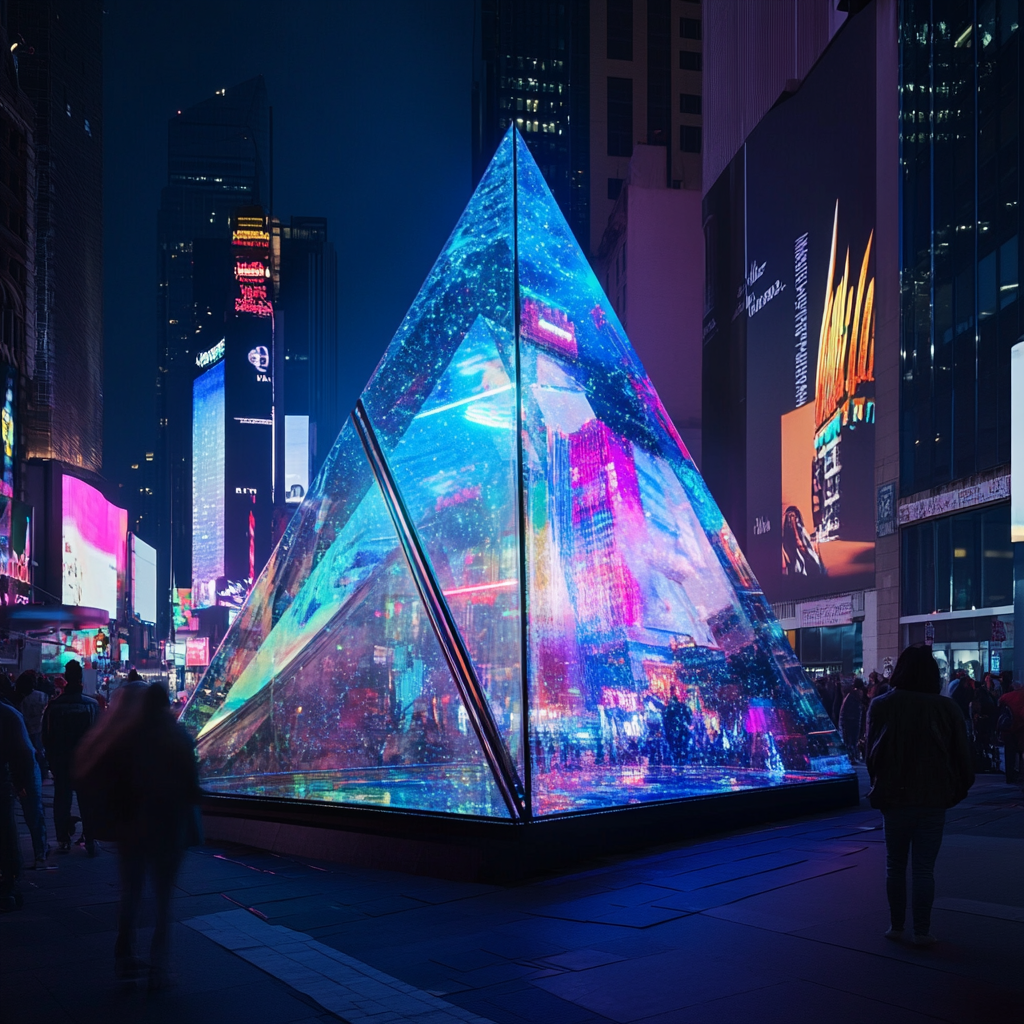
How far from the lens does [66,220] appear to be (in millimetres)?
88188

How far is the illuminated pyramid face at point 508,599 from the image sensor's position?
7723 mm

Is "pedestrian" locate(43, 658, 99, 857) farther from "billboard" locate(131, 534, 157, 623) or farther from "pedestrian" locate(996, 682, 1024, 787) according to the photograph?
"billboard" locate(131, 534, 157, 623)

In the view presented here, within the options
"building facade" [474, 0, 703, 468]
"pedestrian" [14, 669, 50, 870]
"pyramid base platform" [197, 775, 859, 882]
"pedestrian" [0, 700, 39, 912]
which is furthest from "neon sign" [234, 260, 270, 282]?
"pedestrian" [0, 700, 39, 912]

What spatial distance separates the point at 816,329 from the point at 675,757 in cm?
2623

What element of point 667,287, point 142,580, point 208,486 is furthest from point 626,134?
point 142,580

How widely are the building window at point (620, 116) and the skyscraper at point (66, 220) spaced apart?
3979 cm

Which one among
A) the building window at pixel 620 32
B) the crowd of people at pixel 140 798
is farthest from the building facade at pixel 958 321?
the building window at pixel 620 32

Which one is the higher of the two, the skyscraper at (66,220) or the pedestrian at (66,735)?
the skyscraper at (66,220)

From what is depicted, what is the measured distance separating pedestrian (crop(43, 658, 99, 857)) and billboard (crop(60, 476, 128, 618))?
61.1 m

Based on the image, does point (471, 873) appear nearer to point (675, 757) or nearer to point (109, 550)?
point (675, 757)

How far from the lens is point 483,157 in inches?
5162

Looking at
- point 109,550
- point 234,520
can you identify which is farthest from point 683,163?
point 234,520

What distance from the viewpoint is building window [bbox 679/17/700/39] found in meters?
76.7

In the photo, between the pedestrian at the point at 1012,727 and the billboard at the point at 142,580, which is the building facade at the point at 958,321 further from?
the billboard at the point at 142,580
